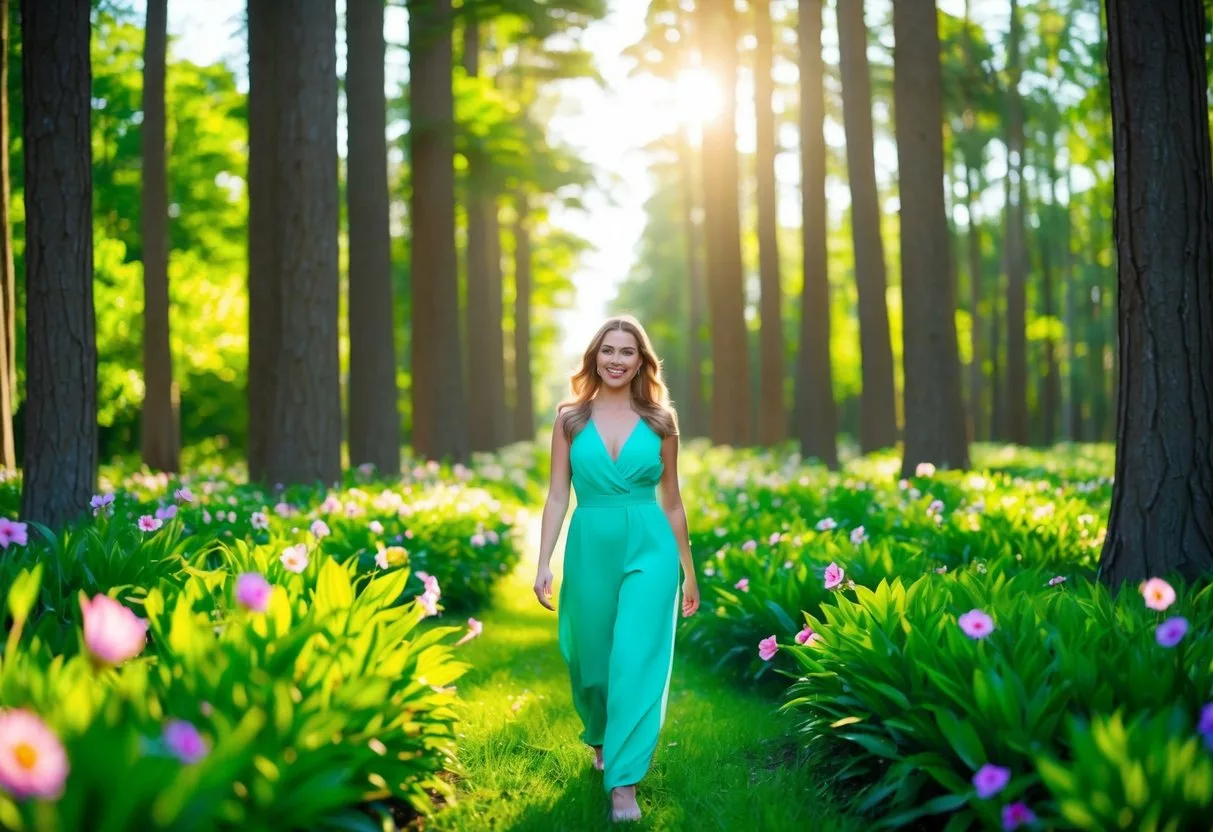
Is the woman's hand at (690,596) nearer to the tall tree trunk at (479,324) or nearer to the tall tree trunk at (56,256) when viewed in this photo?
the tall tree trunk at (56,256)

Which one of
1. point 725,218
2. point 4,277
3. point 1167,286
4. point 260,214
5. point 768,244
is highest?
point 725,218

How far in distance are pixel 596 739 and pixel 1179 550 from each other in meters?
3.19

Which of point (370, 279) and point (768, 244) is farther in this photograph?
point (768, 244)

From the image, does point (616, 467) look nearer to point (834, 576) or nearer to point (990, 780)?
point (834, 576)

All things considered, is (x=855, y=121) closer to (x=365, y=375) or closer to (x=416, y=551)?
(x=365, y=375)

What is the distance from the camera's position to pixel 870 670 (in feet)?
12.9

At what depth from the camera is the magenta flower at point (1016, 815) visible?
9.04ft

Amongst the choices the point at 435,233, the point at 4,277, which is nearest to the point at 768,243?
the point at 435,233

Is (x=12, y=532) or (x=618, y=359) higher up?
(x=618, y=359)

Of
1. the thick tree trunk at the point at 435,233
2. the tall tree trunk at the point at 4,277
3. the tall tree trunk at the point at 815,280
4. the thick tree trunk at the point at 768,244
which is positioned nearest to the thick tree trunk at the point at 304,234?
the tall tree trunk at the point at 4,277

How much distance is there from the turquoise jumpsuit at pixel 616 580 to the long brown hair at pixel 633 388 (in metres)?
0.05

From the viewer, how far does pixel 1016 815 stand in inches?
109

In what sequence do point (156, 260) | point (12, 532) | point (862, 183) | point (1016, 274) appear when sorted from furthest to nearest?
point (1016, 274) < point (862, 183) < point (156, 260) < point (12, 532)

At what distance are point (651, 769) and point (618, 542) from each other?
1.16 metres
